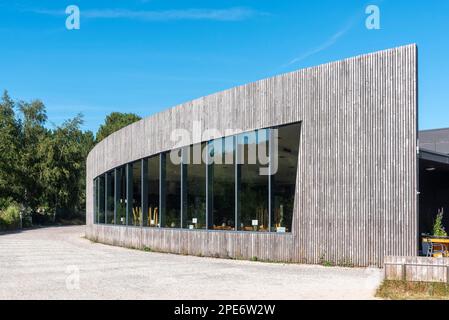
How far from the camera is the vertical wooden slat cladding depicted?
12.2 m

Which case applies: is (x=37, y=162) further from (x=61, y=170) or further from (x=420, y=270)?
(x=420, y=270)

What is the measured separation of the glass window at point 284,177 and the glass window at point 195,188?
2975 millimetres

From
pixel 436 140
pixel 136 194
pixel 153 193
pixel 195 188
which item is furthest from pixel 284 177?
pixel 436 140

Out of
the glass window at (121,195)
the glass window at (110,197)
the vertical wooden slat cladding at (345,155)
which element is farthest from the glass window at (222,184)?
the glass window at (110,197)

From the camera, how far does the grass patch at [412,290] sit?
8.47 meters

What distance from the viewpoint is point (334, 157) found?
13.3 metres

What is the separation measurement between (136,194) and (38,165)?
112 feet

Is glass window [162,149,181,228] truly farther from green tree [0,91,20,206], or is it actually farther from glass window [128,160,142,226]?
green tree [0,91,20,206]

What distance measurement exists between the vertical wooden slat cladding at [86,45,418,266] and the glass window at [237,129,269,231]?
311 mm

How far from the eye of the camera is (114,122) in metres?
70.9

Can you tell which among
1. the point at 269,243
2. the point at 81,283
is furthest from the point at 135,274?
the point at 269,243

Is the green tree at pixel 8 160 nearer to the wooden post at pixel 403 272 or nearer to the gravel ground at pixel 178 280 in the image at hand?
the gravel ground at pixel 178 280
